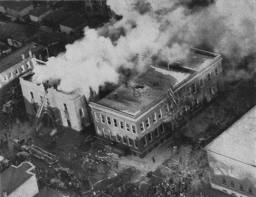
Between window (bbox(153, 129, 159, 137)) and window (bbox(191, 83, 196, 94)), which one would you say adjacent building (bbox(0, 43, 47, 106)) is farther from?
window (bbox(191, 83, 196, 94))

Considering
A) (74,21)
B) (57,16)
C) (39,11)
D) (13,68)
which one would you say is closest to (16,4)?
(39,11)

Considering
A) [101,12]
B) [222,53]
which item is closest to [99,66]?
[222,53]

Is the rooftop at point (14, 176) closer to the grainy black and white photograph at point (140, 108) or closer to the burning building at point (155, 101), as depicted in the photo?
the grainy black and white photograph at point (140, 108)

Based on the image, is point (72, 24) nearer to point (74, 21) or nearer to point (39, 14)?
point (74, 21)

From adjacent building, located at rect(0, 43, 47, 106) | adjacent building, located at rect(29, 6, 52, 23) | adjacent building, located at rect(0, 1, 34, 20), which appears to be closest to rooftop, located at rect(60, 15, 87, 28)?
adjacent building, located at rect(29, 6, 52, 23)

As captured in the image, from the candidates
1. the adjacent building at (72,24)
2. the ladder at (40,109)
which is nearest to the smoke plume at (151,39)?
the ladder at (40,109)
